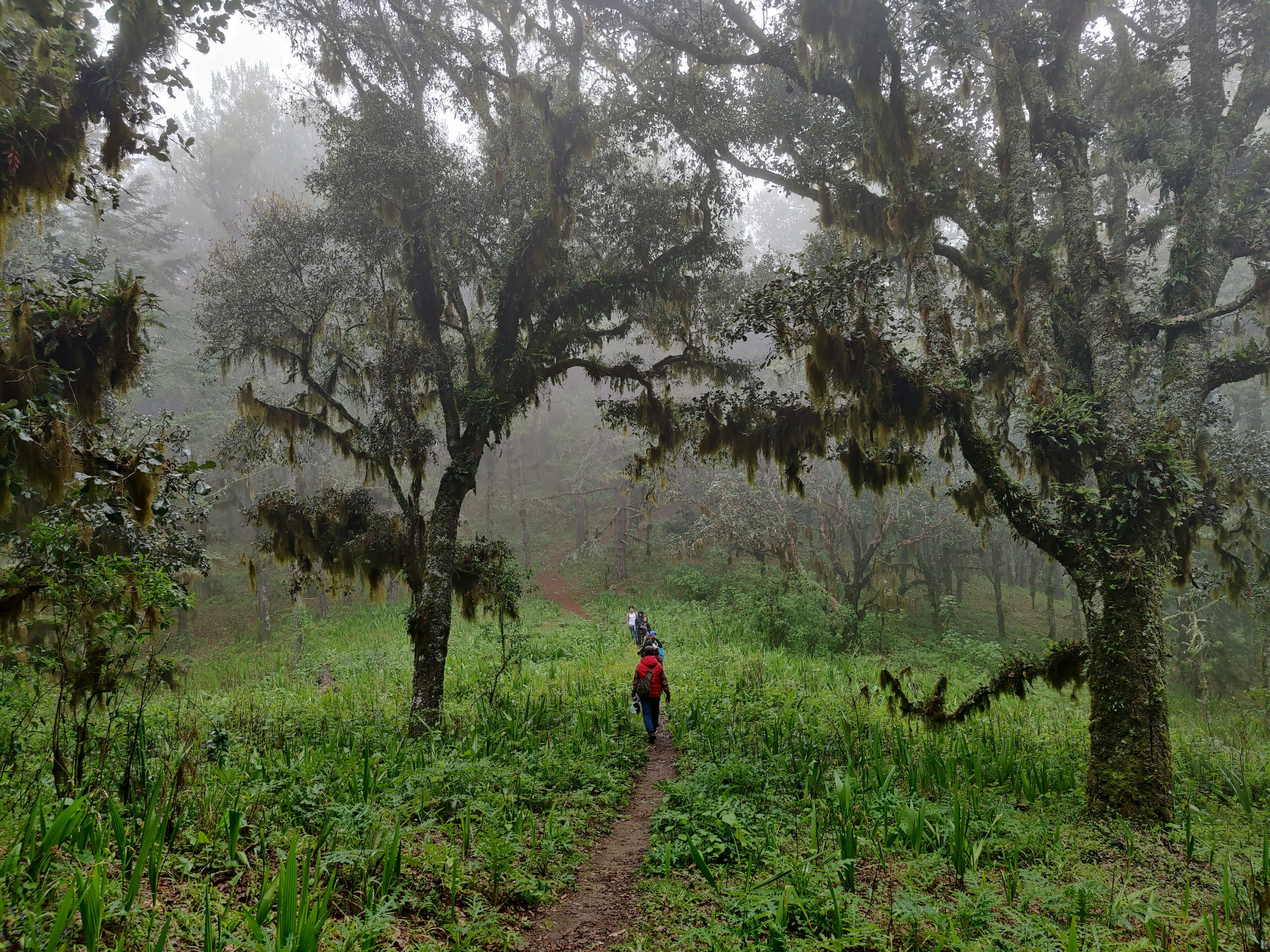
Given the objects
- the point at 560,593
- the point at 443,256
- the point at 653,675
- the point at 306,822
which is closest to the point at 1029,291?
the point at 653,675

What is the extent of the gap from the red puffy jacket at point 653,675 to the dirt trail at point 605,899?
2128 millimetres

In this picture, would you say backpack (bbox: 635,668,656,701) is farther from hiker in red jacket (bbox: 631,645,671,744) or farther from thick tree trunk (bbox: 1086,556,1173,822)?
thick tree trunk (bbox: 1086,556,1173,822)

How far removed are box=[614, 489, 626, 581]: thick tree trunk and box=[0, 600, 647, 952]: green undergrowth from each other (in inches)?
644

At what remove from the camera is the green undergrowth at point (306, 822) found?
293cm

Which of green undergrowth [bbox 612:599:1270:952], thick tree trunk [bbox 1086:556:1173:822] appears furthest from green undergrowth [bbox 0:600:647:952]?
thick tree trunk [bbox 1086:556:1173:822]

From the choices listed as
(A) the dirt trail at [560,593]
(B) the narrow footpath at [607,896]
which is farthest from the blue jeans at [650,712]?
(A) the dirt trail at [560,593]

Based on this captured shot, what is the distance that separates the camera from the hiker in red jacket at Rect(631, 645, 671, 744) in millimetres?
8781

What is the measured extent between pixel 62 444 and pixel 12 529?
15.7ft

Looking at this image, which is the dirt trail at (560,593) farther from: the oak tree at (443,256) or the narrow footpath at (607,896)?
the narrow footpath at (607,896)

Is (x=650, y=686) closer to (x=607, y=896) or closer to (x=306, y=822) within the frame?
(x=607, y=896)

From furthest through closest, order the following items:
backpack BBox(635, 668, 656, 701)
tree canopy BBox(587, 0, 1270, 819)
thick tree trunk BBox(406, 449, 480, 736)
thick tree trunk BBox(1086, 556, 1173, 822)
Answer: backpack BBox(635, 668, 656, 701), thick tree trunk BBox(406, 449, 480, 736), tree canopy BBox(587, 0, 1270, 819), thick tree trunk BBox(1086, 556, 1173, 822)

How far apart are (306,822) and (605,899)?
224cm

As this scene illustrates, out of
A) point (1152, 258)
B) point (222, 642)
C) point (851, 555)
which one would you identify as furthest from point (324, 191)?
point (851, 555)

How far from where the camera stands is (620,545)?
2664 cm
